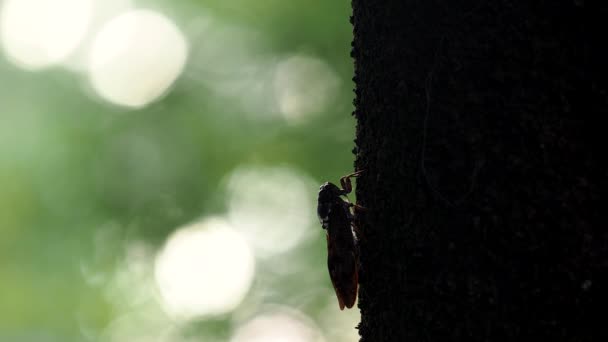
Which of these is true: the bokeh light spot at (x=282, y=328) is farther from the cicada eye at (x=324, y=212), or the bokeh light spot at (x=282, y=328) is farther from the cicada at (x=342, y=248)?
the cicada at (x=342, y=248)

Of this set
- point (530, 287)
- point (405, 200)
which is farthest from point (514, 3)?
point (530, 287)

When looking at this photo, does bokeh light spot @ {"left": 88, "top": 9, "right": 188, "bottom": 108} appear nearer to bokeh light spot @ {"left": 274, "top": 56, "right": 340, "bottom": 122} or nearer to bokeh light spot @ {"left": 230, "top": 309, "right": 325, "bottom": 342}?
bokeh light spot @ {"left": 274, "top": 56, "right": 340, "bottom": 122}

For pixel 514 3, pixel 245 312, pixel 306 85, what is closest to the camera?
pixel 514 3

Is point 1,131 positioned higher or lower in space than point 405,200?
higher

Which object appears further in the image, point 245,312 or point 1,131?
point 245,312

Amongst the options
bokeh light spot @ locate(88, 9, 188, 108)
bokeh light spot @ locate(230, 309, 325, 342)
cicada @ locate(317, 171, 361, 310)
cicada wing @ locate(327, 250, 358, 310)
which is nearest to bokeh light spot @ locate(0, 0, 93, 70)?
bokeh light spot @ locate(88, 9, 188, 108)

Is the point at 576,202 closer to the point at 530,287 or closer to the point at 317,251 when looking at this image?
the point at 530,287
